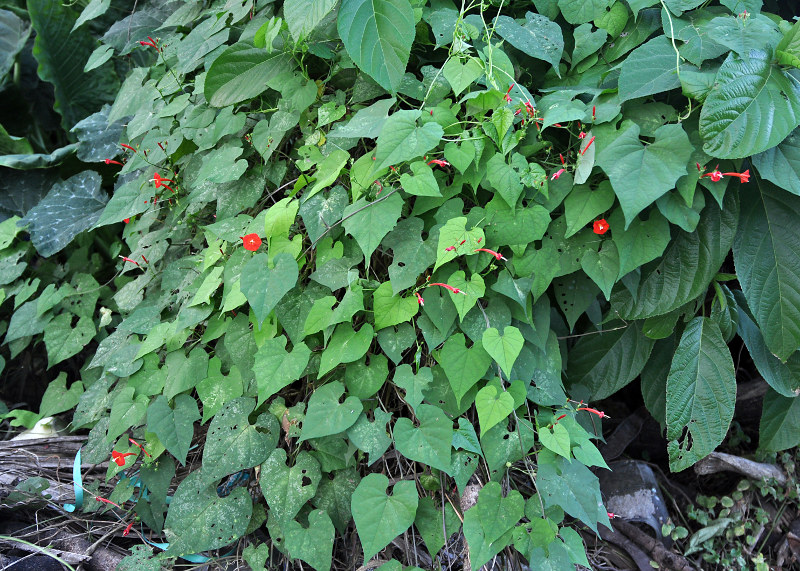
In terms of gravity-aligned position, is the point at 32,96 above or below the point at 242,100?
below

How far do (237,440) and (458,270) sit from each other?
626 mm

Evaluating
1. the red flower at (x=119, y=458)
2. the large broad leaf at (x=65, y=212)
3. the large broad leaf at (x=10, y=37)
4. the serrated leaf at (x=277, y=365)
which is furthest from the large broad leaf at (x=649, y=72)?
the large broad leaf at (x=10, y=37)

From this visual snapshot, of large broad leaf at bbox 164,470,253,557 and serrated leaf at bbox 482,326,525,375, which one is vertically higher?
serrated leaf at bbox 482,326,525,375

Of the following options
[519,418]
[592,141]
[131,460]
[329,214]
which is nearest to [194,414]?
[131,460]

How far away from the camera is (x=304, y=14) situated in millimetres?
1272

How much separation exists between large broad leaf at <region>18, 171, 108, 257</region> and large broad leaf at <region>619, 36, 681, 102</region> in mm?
1789

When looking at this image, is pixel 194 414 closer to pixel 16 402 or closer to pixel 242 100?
pixel 242 100

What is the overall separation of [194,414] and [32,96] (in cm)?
235

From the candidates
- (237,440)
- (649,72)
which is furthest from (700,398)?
(237,440)

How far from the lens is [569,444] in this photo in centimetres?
118

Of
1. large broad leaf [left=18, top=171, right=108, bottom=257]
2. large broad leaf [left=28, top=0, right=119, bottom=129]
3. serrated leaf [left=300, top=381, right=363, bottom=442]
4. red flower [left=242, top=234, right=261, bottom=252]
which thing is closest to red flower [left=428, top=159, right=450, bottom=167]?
red flower [left=242, top=234, right=261, bottom=252]

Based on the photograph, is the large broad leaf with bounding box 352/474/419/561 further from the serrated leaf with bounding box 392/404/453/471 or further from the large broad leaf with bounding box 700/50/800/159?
the large broad leaf with bounding box 700/50/800/159

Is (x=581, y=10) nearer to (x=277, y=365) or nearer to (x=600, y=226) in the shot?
(x=600, y=226)

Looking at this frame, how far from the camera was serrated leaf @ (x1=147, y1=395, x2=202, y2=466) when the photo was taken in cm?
135
